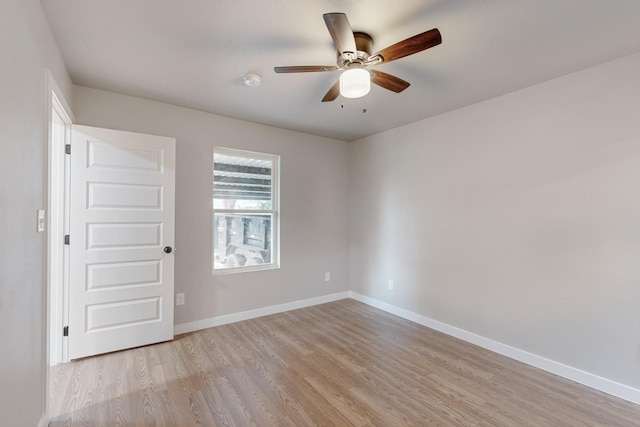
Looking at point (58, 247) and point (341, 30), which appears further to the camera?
point (58, 247)

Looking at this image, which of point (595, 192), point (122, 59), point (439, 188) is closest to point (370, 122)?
point (439, 188)

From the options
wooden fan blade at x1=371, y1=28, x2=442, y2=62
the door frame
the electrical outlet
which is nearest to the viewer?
wooden fan blade at x1=371, y1=28, x2=442, y2=62

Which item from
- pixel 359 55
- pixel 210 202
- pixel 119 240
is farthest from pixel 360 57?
pixel 119 240

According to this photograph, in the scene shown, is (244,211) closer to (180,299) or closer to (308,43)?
(180,299)

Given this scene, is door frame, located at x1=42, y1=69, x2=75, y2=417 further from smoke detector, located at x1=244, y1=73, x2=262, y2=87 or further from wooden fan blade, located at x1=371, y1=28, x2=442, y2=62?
wooden fan blade, located at x1=371, y1=28, x2=442, y2=62

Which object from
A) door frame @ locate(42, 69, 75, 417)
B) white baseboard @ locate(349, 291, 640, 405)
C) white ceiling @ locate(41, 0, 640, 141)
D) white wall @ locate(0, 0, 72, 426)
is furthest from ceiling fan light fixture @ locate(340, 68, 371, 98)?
white baseboard @ locate(349, 291, 640, 405)

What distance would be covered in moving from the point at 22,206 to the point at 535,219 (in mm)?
3610

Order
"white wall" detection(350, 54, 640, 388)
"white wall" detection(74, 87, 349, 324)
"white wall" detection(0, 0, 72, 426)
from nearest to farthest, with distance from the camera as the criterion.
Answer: "white wall" detection(0, 0, 72, 426), "white wall" detection(350, 54, 640, 388), "white wall" detection(74, 87, 349, 324)

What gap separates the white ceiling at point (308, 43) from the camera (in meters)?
1.67

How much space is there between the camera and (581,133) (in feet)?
7.70

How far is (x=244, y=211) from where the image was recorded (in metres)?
3.68

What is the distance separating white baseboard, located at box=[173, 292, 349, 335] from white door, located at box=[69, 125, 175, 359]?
0.24 metres

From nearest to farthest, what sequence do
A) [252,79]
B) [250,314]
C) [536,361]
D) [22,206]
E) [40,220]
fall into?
1. [22,206]
2. [40,220]
3. [252,79]
4. [536,361]
5. [250,314]

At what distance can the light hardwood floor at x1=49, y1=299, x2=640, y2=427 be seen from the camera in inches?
75.0
